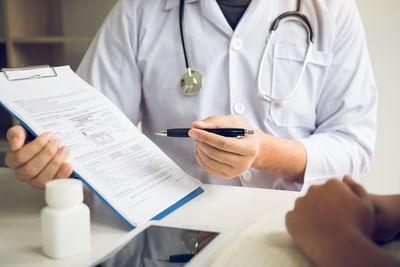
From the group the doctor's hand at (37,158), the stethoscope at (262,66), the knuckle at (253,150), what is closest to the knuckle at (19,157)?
the doctor's hand at (37,158)

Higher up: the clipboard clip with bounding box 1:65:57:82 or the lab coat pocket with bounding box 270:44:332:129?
the clipboard clip with bounding box 1:65:57:82

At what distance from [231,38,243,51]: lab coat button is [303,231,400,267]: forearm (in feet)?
2.18

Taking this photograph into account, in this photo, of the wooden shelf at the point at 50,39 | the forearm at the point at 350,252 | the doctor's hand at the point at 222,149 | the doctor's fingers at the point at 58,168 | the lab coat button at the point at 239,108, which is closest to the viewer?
the forearm at the point at 350,252

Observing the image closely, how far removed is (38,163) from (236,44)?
22.1 inches

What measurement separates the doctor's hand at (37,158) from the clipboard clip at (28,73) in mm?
78

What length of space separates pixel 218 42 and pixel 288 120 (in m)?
0.25

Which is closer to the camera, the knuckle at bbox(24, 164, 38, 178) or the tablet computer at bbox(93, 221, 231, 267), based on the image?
the tablet computer at bbox(93, 221, 231, 267)

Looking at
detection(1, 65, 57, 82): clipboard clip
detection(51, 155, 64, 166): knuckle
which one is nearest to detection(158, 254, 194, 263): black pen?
detection(51, 155, 64, 166): knuckle

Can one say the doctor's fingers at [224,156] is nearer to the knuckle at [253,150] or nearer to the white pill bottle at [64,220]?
the knuckle at [253,150]

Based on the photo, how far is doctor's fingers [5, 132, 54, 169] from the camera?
60cm

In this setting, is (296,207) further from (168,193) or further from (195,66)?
(195,66)

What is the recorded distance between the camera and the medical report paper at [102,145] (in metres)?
0.60

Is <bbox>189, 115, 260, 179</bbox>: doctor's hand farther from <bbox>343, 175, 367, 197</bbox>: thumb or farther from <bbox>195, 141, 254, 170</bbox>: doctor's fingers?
<bbox>343, 175, 367, 197</bbox>: thumb

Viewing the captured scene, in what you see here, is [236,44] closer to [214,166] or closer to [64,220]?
[214,166]
